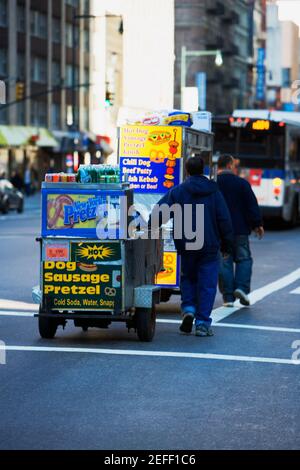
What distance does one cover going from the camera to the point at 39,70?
262 feet

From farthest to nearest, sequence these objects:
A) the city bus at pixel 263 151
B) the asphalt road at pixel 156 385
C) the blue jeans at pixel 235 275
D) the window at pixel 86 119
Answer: the window at pixel 86 119, the city bus at pixel 263 151, the blue jeans at pixel 235 275, the asphalt road at pixel 156 385

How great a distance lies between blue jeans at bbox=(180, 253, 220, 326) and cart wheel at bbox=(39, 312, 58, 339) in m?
1.45

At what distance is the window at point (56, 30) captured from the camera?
82.5 m

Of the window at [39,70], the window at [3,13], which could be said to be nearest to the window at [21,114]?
the window at [39,70]

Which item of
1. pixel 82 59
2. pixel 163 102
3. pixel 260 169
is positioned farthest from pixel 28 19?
pixel 260 169

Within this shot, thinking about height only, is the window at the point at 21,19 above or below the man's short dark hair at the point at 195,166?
above

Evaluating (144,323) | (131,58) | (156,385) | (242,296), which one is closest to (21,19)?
(131,58)

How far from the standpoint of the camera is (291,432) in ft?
25.3

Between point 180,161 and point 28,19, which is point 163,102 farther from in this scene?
point 180,161

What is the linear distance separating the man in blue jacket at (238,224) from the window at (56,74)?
67894 mm

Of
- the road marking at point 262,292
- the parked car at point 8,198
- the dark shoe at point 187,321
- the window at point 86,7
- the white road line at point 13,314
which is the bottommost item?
the parked car at point 8,198

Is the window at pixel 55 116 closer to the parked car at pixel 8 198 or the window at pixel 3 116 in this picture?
the window at pixel 3 116

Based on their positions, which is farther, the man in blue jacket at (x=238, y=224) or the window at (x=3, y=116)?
the window at (x=3, y=116)

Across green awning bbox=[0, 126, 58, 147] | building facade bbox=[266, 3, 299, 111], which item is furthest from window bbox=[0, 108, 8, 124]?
building facade bbox=[266, 3, 299, 111]
